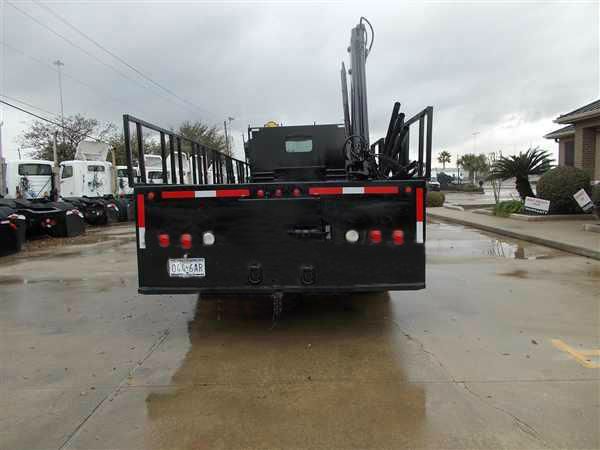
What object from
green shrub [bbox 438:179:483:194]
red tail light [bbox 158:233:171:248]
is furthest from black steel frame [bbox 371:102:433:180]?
green shrub [bbox 438:179:483:194]

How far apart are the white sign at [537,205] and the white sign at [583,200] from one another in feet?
2.70

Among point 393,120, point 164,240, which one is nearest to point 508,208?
point 393,120

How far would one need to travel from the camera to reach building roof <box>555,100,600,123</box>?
1630cm

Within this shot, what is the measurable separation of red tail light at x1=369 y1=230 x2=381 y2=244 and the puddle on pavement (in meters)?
5.66

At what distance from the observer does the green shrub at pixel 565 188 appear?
1516cm

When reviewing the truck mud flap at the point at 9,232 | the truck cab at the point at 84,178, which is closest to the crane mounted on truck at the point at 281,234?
the truck mud flap at the point at 9,232

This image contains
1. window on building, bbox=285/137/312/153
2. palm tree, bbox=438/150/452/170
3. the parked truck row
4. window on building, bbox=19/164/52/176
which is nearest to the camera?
window on building, bbox=285/137/312/153

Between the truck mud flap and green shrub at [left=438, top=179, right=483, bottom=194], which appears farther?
green shrub at [left=438, top=179, right=483, bottom=194]

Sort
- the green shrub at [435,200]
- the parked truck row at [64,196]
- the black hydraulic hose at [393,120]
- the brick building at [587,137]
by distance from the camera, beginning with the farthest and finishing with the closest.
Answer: the green shrub at [435,200], the brick building at [587,137], the parked truck row at [64,196], the black hydraulic hose at [393,120]

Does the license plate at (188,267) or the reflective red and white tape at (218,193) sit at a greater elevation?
the reflective red and white tape at (218,193)

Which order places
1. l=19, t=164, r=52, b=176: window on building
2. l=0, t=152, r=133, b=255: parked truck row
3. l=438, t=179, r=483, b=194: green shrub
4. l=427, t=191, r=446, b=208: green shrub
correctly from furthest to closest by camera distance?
1. l=438, t=179, r=483, b=194: green shrub
2. l=427, t=191, r=446, b=208: green shrub
3. l=19, t=164, r=52, b=176: window on building
4. l=0, t=152, r=133, b=255: parked truck row

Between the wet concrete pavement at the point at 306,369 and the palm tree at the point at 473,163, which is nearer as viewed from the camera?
the wet concrete pavement at the point at 306,369

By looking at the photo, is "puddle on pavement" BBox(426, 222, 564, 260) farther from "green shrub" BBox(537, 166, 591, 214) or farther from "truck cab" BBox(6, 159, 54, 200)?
"truck cab" BBox(6, 159, 54, 200)

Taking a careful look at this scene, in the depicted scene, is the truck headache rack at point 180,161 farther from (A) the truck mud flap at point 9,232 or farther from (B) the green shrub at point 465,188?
(B) the green shrub at point 465,188
